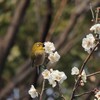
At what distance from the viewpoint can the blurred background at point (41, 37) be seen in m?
6.19

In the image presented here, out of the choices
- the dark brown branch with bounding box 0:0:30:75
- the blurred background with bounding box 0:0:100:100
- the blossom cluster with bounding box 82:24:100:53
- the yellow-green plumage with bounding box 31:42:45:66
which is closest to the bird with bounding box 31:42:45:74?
the yellow-green plumage with bounding box 31:42:45:66

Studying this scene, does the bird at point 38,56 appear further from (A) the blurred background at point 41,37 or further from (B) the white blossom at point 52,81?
(A) the blurred background at point 41,37

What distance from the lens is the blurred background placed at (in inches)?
244

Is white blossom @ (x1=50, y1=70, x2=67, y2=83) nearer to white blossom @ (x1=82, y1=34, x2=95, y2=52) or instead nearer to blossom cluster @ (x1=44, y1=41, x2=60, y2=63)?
blossom cluster @ (x1=44, y1=41, x2=60, y2=63)

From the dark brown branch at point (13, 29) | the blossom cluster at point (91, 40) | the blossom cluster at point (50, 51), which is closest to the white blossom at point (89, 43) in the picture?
the blossom cluster at point (91, 40)

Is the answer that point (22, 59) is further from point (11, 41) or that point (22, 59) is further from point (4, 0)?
point (11, 41)

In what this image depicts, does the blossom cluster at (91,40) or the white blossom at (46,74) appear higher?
the blossom cluster at (91,40)

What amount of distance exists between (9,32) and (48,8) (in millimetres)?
608

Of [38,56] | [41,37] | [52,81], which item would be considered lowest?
[52,81]

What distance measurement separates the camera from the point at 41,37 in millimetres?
5980

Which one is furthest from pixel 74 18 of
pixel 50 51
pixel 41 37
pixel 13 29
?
pixel 50 51

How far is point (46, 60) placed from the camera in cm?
278

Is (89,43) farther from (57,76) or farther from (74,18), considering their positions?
(74,18)

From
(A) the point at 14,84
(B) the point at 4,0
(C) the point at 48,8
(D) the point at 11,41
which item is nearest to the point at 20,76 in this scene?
(A) the point at 14,84
